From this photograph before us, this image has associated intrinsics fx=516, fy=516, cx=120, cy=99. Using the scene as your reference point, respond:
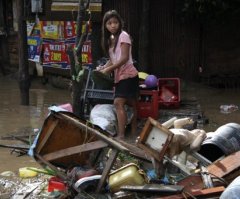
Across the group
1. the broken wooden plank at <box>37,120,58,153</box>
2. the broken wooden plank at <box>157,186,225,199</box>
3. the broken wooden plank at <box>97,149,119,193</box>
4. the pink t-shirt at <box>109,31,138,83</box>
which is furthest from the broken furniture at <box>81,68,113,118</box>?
the broken wooden plank at <box>157,186,225,199</box>

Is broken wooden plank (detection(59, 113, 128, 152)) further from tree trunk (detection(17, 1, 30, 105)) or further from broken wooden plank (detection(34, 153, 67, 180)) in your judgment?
tree trunk (detection(17, 1, 30, 105))

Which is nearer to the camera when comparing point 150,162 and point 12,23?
point 150,162

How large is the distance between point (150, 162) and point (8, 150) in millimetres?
2539

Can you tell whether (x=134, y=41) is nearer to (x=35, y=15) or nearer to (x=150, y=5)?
(x=150, y=5)

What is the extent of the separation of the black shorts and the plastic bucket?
1.78m

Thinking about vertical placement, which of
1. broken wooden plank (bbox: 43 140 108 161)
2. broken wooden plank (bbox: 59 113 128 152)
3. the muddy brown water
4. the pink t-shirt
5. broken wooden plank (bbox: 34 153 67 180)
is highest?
the pink t-shirt

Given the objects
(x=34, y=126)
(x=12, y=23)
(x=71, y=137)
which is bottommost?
(x=34, y=126)

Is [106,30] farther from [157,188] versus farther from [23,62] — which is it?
[23,62]

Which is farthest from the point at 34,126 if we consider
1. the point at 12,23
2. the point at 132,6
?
the point at 12,23

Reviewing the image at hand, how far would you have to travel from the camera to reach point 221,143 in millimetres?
5199

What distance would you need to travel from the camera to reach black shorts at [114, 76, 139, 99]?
6938 millimetres

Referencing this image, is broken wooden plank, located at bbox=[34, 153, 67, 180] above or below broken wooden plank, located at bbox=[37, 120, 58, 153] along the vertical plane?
below

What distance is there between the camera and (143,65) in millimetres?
11672

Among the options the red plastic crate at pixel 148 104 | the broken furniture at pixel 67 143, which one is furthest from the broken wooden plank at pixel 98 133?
the red plastic crate at pixel 148 104
